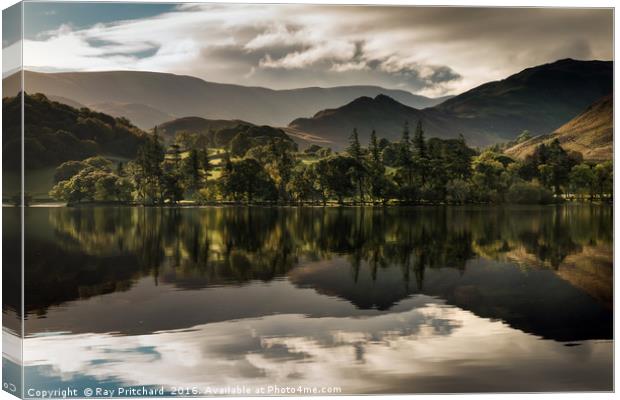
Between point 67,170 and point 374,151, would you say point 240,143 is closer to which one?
point 374,151

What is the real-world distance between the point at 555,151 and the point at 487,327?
541 centimetres

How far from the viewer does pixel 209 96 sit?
1580 centimetres

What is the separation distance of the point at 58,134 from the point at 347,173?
21.9 ft

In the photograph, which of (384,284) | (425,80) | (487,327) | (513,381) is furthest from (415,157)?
(513,381)

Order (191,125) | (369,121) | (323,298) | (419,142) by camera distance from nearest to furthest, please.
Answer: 1. (323,298)
2. (369,121)
3. (191,125)
4. (419,142)

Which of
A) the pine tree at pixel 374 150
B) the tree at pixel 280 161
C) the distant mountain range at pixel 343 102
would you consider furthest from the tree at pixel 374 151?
the tree at pixel 280 161

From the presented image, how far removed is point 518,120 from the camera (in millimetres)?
17500

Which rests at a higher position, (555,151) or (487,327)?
(555,151)

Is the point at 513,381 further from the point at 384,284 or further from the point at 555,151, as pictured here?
the point at 555,151

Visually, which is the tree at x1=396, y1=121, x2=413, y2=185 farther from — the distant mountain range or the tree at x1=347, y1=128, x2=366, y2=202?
the tree at x1=347, y1=128, x2=366, y2=202

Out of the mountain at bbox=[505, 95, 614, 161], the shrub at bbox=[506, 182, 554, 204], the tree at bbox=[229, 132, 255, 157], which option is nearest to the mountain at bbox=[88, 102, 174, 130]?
the tree at bbox=[229, 132, 255, 157]

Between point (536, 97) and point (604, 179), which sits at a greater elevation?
point (536, 97)

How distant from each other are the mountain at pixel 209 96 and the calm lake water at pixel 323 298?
2.69 m

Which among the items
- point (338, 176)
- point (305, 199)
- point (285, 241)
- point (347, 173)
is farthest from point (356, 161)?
point (285, 241)
